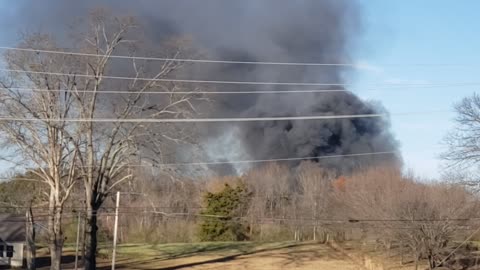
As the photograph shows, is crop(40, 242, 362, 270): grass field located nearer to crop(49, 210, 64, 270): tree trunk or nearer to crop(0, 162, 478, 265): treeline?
crop(0, 162, 478, 265): treeline

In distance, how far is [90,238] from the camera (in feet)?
121

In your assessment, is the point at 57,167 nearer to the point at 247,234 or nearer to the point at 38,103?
the point at 38,103

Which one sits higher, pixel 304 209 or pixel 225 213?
pixel 304 209

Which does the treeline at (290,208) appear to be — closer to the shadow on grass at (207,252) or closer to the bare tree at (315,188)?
the bare tree at (315,188)

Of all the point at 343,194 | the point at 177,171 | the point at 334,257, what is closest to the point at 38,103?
the point at 177,171

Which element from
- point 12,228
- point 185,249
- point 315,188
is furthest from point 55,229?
point 315,188

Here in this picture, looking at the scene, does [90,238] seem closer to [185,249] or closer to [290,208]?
[185,249]

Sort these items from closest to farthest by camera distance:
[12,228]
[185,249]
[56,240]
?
[56,240], [12,228], [185,249]

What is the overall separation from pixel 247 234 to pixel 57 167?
39210 mm

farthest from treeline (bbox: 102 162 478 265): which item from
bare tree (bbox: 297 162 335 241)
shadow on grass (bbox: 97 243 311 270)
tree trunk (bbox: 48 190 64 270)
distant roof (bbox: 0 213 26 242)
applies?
distant roof (bbox: 0 213 26 242)

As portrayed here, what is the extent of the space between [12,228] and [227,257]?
60.7ft

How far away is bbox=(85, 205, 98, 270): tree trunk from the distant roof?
20.4 m

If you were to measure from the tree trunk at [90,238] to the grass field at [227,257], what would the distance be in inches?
470

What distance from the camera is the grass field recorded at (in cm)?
4975
